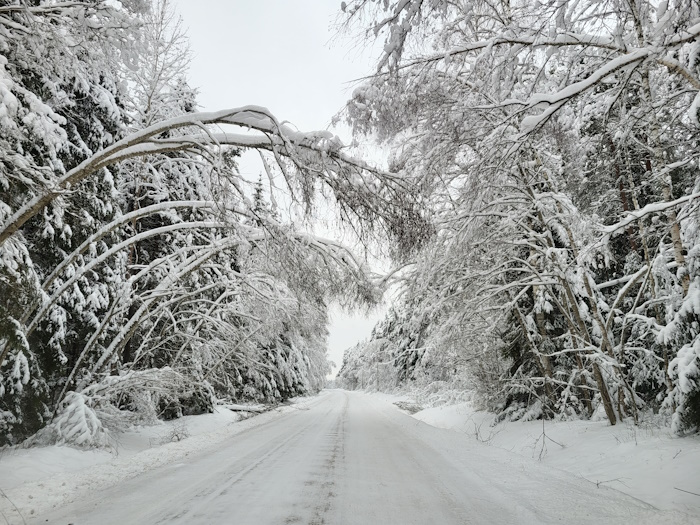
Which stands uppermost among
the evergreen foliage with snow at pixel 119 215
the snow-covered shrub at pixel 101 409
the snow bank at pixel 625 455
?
the evergreen foliage with snow at pixel 119 215

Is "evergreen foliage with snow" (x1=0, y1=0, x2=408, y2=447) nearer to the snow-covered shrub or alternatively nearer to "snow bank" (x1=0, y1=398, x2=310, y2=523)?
the snow-covered shrub

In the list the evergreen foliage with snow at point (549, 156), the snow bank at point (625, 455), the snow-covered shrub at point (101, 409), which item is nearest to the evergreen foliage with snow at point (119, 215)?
the snow-covered shrub at point (101, 409)

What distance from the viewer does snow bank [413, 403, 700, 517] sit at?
4.50 metres

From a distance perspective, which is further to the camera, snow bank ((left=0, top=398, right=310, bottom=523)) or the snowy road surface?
snow bank ((left=0, top=398, right=310, bottom=523))

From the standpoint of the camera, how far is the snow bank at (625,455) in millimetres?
4500

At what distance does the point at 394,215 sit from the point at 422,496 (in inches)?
126

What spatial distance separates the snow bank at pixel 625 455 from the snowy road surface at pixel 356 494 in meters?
0.37

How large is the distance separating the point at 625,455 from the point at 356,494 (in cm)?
418

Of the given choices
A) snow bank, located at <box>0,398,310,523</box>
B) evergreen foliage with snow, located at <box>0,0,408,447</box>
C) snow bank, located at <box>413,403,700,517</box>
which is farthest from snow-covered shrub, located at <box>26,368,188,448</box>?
snow bank, located at <box>413,403,700,517</box>

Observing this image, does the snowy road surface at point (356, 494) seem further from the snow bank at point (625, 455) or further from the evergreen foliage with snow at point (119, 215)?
the evergreen foliage with snow at point (119, 215)

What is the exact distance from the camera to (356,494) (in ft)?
15.1

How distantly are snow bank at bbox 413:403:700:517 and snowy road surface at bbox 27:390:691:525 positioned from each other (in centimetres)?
37

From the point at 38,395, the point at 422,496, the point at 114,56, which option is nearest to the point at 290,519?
the point at 422,496

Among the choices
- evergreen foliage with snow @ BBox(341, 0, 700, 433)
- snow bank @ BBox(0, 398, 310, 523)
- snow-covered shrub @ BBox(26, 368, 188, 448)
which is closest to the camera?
evergreen foliage with snow @ BBox(341, 0, 700, 433)
